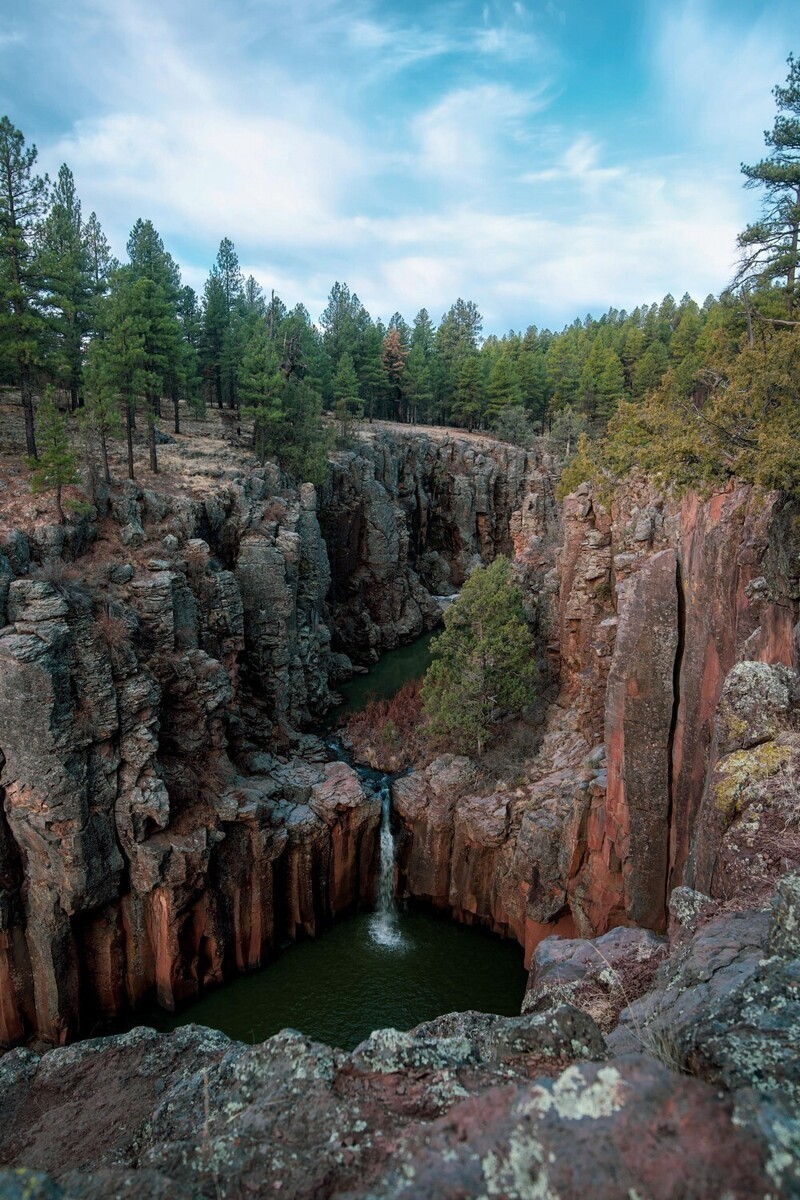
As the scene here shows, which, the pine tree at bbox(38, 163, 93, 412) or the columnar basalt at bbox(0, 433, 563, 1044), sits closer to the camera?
the columnar basalt at bbox(0, 433, 563, 1044)

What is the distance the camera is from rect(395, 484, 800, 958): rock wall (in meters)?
12.3

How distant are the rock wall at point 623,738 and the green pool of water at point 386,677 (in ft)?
35.5

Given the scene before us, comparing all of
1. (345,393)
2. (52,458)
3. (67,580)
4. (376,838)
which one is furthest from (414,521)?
(67,580)

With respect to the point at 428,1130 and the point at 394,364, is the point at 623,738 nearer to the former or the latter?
the point at 428,1130

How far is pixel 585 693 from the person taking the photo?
957 inches

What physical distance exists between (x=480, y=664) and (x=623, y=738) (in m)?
9.24

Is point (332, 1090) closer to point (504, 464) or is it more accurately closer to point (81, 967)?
point (81, 967)

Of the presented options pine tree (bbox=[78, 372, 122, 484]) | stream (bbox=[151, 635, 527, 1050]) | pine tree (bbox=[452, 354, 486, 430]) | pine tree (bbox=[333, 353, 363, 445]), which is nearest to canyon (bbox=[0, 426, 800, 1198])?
stream (bbox=[151, 635, 527, 1050])

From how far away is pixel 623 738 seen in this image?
16.7 meters

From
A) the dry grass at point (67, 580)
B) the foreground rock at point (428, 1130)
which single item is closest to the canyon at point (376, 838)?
the foreground rock at point (428, 1130)

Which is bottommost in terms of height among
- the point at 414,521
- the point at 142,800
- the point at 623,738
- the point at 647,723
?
the point at 142,800

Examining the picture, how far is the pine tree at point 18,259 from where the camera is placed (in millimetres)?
25641

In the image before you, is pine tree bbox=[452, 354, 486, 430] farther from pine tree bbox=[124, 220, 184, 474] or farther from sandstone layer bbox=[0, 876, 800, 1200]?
sandstone layer bbox=[0, 876, 800, 1200]

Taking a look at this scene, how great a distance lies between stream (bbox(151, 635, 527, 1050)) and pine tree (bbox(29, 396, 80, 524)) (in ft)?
58.4
